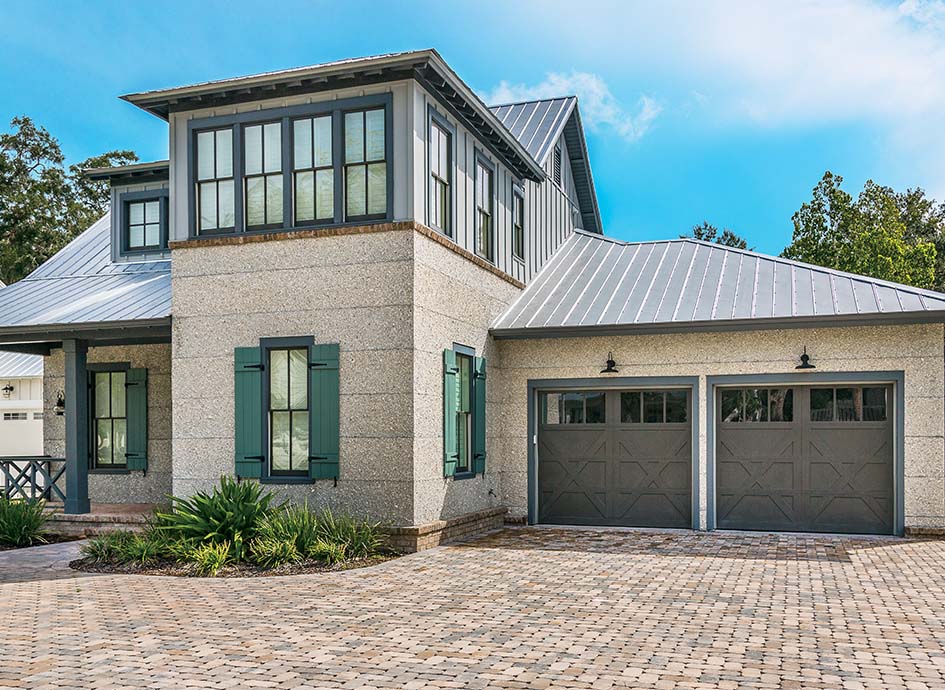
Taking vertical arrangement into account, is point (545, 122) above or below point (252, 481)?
above

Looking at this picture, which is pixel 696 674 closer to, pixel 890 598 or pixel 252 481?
pixel 890 598

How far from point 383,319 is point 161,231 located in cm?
763

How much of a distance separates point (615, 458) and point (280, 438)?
5286 millimetres

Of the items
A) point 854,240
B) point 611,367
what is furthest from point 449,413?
point 854,240

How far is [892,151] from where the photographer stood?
137ft

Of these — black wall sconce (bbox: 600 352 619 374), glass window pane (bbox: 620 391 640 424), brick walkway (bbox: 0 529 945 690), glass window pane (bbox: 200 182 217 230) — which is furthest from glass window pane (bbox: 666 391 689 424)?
glass window pane (bbox: 200 182 217 230)

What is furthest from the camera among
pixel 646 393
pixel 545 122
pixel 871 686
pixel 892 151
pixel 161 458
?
pixel 892 151

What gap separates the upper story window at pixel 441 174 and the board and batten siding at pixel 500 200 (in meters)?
0.16

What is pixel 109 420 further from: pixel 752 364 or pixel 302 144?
pixel 752 364

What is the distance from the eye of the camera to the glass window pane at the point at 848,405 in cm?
1405

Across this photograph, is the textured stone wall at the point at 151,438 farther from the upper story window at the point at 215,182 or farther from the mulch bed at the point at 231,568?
the mulch bed at the point at 231,568

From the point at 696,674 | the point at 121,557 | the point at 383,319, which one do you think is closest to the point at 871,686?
the point at 696,674

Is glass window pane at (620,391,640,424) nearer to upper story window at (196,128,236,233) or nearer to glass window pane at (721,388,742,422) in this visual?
glass window pane at (721,388,742,422)

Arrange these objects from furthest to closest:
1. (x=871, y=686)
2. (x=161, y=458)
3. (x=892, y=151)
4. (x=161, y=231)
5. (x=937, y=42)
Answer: (x=892, y=151)
(x=937, y=42)
(x=161, y=231)
(x=161, y=458)
(x=871, y=686)
